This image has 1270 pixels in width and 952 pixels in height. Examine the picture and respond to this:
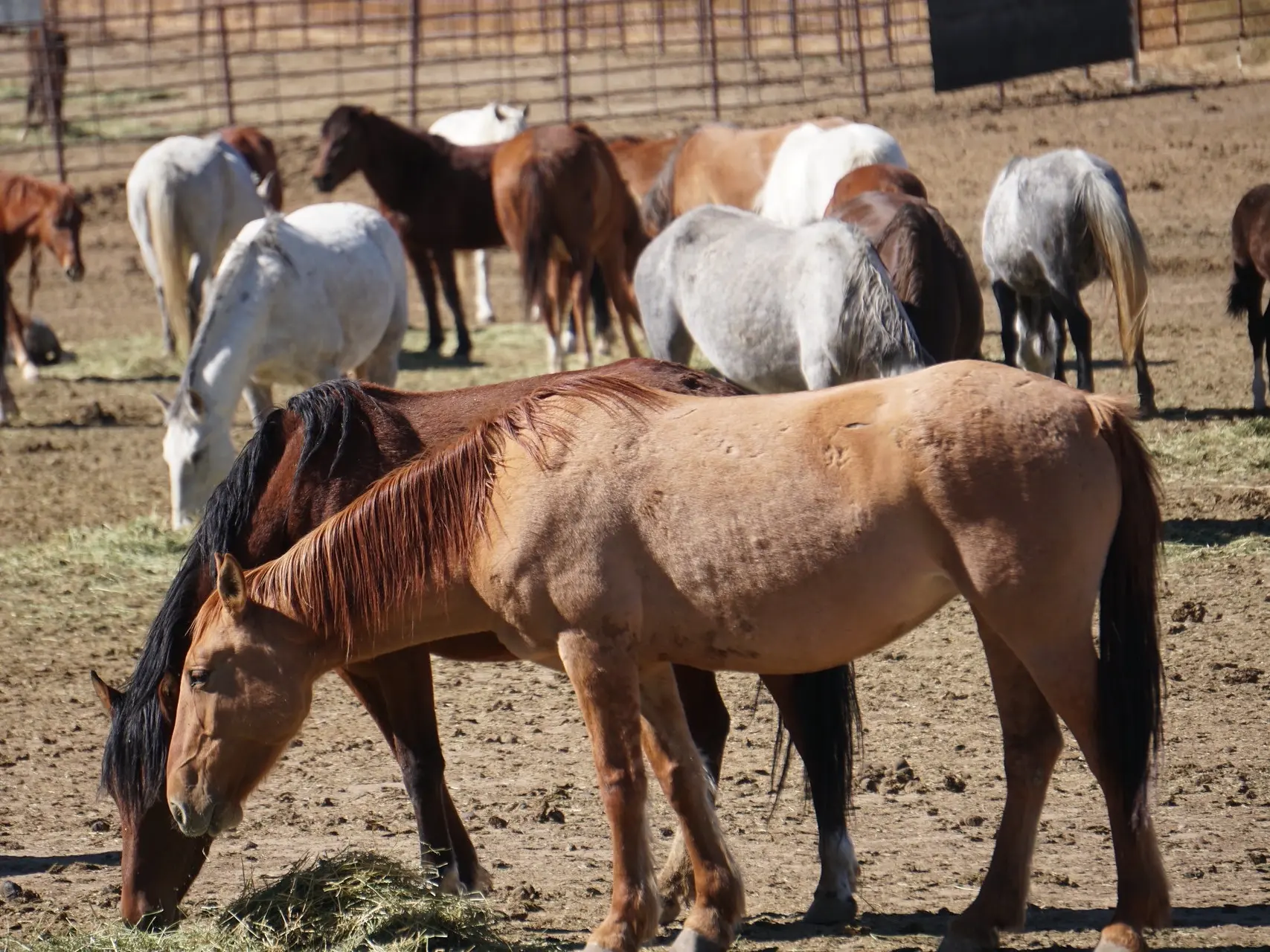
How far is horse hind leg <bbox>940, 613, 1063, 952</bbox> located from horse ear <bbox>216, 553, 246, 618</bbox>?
62.0 inches

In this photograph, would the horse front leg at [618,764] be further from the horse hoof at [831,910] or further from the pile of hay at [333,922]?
the horse hoof at [831,910]

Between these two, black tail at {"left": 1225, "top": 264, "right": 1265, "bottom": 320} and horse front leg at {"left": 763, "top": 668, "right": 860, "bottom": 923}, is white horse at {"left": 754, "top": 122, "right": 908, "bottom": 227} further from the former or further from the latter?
horse front leg at {"left": 763, "top": 668, "right": 860, "bottom": 923}

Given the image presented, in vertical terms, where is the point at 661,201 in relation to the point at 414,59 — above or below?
below

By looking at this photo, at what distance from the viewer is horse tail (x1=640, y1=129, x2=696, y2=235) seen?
12.3m

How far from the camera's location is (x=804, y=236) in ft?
22.6

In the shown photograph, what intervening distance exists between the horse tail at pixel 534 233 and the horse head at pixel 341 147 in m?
1.92

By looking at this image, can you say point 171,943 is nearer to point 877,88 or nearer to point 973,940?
point 973,940

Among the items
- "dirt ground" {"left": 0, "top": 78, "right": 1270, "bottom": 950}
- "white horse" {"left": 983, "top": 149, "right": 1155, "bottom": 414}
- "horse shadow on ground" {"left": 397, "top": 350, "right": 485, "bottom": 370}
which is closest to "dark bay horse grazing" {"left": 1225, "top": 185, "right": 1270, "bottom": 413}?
"dirt ground" {"left": 0, "top": 78, "right": 1270, "bottom": 950}

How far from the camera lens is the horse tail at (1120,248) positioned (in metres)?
8.36

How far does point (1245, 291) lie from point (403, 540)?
7.29 m

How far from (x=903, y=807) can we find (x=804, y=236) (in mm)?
3278

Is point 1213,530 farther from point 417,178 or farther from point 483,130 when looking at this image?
point 483,130

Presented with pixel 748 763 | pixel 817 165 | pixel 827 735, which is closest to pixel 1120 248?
pixel 817 165

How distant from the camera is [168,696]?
140 inches
